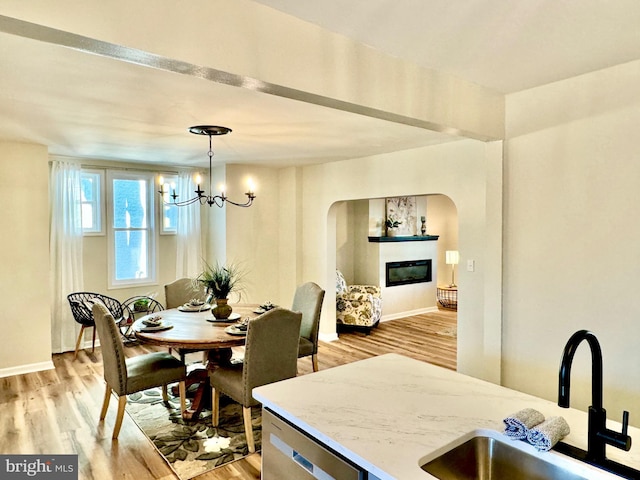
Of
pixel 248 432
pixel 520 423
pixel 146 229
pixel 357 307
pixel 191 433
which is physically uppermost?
pixel 146 229

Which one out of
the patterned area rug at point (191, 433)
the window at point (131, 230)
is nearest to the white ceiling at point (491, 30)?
the patterned area rug at point (191, 433)

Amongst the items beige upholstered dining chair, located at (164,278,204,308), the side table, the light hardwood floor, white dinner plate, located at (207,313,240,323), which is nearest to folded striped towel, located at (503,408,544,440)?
the light hardwood floor

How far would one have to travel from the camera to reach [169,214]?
6.45 metres

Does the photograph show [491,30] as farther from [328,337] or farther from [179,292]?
[328,337]

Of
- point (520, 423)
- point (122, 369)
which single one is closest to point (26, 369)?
point (122, 369)

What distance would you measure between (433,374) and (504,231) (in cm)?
153

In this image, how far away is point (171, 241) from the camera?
21.3ft

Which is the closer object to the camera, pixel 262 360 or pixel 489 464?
pixel 489 464

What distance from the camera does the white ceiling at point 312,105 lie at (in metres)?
1.86

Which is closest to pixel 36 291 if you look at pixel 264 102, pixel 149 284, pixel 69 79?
pixel 149 284

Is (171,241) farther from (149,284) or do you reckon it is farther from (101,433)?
(101,433)

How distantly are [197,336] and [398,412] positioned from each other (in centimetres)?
231

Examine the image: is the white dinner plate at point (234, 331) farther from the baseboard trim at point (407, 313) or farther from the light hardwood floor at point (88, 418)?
the baseboard trim at point (407, 313)

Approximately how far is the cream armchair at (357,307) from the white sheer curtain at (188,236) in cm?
224
